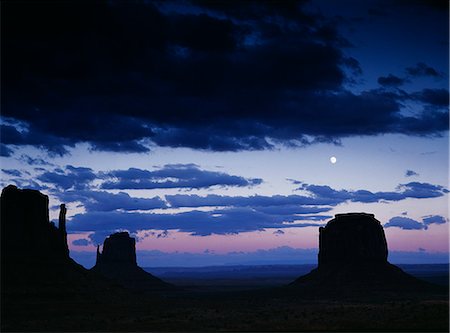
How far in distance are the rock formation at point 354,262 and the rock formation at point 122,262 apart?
5925cm

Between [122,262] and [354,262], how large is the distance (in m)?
83.9

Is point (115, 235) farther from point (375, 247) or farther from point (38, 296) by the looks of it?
point (38, 296)

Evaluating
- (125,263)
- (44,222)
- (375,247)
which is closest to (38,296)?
(44,222)

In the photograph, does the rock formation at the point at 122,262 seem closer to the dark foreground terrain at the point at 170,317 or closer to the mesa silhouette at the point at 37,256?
the mesa silhouette at the point at 37,256

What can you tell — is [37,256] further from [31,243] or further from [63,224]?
[63,224]

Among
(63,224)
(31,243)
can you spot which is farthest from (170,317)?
(63,224)

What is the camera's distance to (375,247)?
5044 inches

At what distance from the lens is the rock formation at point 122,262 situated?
6821 inches

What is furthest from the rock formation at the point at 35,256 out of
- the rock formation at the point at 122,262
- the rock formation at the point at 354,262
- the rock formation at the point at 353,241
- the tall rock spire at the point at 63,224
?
the rock formation at the point at 122,262

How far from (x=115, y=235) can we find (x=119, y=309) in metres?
111

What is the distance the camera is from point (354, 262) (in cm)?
12538

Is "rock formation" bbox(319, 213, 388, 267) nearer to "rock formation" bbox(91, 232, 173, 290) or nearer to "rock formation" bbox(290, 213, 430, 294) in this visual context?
"rock formation" bbox(290, 213, 430, 294)

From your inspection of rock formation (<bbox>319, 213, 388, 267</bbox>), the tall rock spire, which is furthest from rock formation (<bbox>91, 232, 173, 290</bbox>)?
the tall rock spire

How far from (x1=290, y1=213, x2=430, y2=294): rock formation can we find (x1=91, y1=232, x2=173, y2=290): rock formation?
59.2 m
